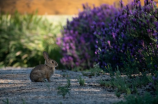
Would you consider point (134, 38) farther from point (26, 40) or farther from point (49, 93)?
point (26, 40)

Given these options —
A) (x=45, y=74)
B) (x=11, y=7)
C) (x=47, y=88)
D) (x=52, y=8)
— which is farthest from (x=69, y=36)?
(x=11, y=7)

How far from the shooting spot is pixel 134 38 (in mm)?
5750

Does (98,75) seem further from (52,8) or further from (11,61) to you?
(52,8)

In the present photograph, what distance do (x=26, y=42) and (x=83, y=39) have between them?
3.20 metres

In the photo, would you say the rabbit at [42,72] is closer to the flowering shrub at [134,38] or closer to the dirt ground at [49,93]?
the dirt ground at [49,93]

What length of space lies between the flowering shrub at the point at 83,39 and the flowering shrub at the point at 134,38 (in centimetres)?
121

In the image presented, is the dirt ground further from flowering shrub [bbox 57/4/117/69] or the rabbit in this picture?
flowering shrub [bbox 57/4/117/69]

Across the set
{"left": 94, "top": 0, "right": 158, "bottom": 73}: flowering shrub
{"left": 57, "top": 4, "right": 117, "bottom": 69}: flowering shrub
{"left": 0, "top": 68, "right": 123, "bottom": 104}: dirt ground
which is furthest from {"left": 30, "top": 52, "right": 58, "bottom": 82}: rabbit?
{"left": 57, "top": 4, "right": 117, "bottom": 69}: flowering shrub

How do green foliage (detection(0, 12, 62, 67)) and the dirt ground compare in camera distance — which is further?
green foliage (detection(0, 12, 62, 67))

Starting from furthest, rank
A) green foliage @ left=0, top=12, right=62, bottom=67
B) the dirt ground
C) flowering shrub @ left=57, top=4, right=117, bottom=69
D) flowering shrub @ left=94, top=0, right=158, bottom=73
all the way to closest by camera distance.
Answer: green foliage @ left=0, top=12, right=62, bottom=67
flowering shrub @ left=57, top=4, right=117, bottom=69
flowering shrub @ left=94, top=0, right=158, bottom=73
the dirt ground

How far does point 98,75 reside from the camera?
5.66 metres

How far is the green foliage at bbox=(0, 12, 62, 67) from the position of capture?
976 cm

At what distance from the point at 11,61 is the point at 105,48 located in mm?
4778

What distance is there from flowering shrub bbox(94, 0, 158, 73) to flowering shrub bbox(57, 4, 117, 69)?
1.21m
